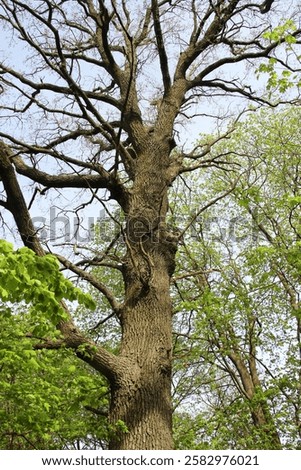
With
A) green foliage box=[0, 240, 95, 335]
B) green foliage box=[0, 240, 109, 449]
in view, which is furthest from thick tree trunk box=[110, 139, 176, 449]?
green foliage box=[0, 240, 95, 335]

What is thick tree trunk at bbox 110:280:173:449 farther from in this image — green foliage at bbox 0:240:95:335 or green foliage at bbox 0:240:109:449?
green foliage at bbox 0:240:95:335

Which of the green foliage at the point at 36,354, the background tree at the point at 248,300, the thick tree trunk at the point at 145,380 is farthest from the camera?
the background tree at the point at 248,300

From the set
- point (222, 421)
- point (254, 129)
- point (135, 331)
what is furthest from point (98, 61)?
point (254, 129)

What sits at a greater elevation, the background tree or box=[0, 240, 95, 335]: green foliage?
the background tree

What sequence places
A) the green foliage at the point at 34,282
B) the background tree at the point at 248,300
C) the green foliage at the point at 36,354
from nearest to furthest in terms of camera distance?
the green foliage at the point at 34,282
the green foliage at the point at 36,354
the background tree at the point at 248,300

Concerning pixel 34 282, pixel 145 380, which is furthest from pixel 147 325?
pixel 34 282

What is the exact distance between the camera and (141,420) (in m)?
5.18

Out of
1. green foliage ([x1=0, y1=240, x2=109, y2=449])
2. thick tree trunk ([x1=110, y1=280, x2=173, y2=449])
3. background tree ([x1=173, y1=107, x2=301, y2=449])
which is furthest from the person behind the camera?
background tree ([x1=173, y1=107, x2=301, y2=449])

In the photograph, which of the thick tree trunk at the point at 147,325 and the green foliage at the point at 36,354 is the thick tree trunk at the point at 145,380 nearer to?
the thick tree trunk at the point at 147,325

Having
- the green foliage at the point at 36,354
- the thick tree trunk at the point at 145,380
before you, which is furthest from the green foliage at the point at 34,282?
the thick tree trunk at the point at 145,380

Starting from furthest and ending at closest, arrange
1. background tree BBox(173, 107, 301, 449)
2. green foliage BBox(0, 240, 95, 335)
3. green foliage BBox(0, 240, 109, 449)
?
background tree BBox(173, 107, 301, 449) < green foliage BBox(0, 240, 109, 449) < green foliage BBox(0, 240, 95, 335)

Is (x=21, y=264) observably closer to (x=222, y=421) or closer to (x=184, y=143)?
(x=184, y=143)

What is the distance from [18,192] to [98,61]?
12.6ft

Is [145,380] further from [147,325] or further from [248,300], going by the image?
[248,300]
